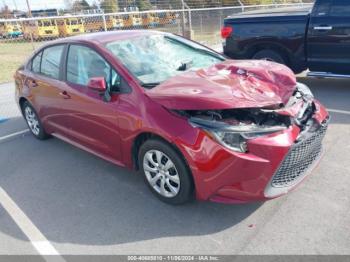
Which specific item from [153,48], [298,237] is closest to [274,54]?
[153,48]

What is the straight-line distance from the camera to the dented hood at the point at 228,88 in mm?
2912

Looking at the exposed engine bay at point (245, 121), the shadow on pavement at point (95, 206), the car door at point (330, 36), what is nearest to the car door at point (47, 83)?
the shadow on pavement at point (95, 206)

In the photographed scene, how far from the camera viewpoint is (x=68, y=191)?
3.84 meters

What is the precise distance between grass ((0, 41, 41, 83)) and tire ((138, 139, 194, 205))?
8.31m

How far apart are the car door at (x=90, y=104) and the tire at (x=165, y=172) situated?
45 centimetres

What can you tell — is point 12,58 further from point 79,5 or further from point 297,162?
point 297,162

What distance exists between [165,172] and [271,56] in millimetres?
4557

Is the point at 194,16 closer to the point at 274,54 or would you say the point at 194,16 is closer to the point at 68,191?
the point at 274,54

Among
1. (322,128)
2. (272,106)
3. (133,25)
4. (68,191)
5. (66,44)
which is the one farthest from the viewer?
(133,25)

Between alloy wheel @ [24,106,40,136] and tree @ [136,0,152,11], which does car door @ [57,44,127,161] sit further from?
tree @ [136,0,152,11]

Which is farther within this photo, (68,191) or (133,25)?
(133,25)

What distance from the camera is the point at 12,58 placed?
46.8 feet

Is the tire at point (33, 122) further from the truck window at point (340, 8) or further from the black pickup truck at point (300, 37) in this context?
the truck window at point (340, 8)

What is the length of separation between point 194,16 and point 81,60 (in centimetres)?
1074
